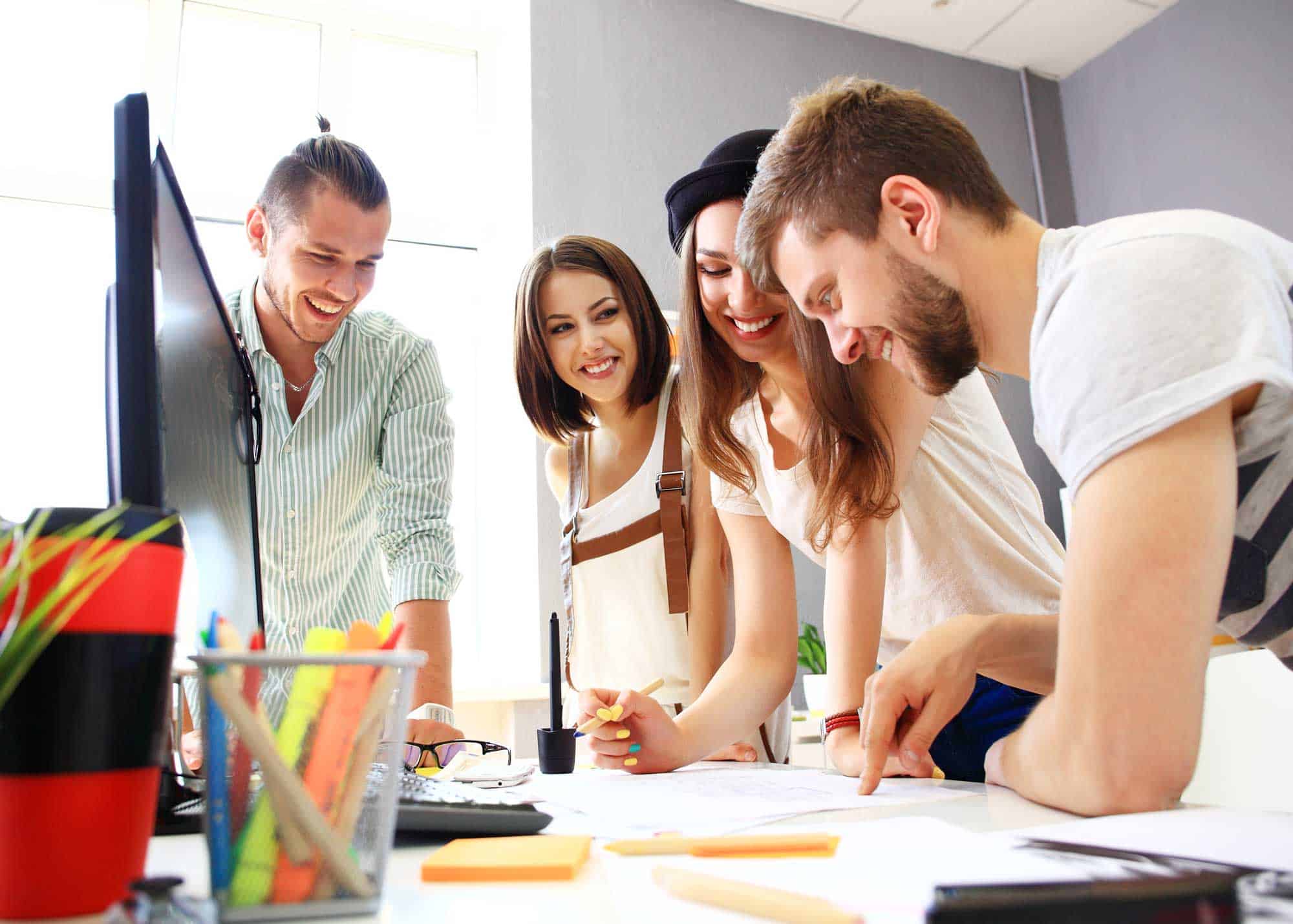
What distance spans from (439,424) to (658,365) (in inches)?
17.3

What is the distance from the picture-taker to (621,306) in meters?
1.80

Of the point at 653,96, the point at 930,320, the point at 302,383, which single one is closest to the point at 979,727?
the point at 930,320

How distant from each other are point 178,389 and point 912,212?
65 cm

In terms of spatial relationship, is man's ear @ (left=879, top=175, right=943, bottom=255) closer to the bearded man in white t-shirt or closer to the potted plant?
the bearded man in white t-shirt

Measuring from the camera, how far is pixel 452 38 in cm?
358

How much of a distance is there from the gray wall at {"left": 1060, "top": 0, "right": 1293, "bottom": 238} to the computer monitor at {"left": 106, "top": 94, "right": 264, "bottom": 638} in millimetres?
3422

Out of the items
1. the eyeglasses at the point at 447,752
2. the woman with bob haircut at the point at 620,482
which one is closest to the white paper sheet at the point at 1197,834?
the eyeglasses at the point at 447,752

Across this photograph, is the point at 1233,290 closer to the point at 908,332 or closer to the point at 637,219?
the point at 908,332

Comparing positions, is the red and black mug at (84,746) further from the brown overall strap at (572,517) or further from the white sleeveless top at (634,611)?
the brown overall strap at (572,517)

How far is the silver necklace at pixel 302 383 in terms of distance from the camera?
1623mm

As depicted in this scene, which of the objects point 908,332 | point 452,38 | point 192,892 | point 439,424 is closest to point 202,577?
point 192,892

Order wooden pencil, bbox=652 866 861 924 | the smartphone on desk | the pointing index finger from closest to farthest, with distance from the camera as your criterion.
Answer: wooden pencil, bbox=652 866 861 924
the pointing index finger
the smartphone on desk

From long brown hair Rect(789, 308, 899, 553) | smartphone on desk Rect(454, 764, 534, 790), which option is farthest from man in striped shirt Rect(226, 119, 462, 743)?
long brown hair Rect(789, 308, 899, 553)

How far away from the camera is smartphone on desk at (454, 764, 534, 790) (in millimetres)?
974
